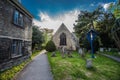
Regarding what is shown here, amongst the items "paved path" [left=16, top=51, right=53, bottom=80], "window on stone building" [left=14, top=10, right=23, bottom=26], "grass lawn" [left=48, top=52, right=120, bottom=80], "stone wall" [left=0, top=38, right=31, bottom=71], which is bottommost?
"paved path" [left=16, top=51, right=53, bottom=80]

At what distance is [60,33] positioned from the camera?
31.8 meters

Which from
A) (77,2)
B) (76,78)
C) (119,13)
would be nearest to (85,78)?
(76,78)

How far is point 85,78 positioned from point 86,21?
2825 centimetres

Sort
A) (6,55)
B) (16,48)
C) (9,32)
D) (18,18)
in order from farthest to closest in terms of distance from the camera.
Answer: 1. (18,18)
2. (16,48)
3. (9,32)
4. (6,55)

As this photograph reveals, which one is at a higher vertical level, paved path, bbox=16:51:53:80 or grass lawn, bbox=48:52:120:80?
grass lawn, bbox=48:52:120:80

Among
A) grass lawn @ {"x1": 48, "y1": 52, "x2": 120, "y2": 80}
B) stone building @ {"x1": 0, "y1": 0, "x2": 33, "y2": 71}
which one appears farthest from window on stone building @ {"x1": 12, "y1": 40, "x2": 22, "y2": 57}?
grass lawn @ {"x1": 48, "y1": 52, "x2": 120, "y2": 80}

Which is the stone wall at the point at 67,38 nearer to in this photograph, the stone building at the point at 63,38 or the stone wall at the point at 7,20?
the stone building at the point at 63,38

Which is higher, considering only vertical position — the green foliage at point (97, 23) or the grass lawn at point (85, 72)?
the green foliage at point (97, 23)

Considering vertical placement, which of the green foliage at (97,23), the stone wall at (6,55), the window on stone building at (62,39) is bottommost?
the stone wall at (6,55)

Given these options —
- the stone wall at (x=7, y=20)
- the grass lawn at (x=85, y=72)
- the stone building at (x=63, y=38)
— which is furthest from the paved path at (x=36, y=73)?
the stone building at (x=63, y=38)

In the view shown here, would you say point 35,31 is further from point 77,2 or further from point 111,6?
point 111,6

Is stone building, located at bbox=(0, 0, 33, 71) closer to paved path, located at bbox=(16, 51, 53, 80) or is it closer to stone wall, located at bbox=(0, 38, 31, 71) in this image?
stone wall, located at bbox=(0, 38, 31, 71)

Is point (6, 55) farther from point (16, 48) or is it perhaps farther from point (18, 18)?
point (18, 18)

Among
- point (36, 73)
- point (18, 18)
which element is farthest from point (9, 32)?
point (36, 73)
